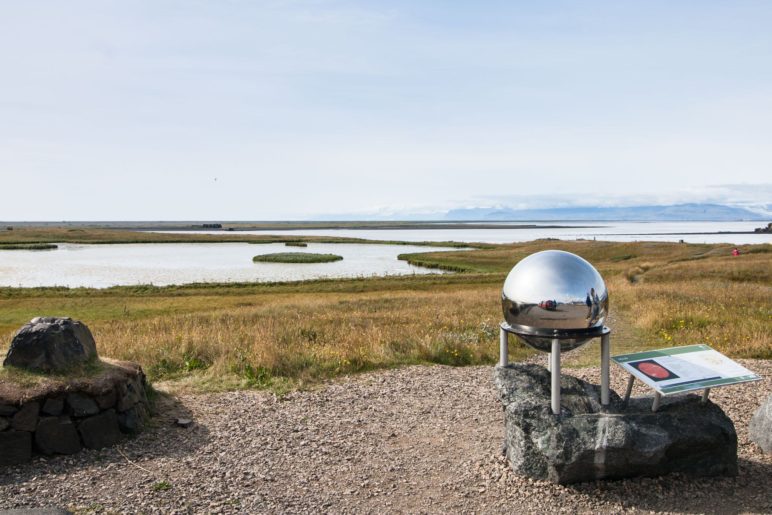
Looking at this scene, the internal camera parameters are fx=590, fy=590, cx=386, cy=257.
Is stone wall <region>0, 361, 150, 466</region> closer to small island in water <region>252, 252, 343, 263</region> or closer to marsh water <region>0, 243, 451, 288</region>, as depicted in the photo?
marsh water <region>0, 243, 451, 288</region>

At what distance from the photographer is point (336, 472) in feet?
25.8

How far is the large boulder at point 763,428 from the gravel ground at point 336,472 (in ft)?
0.46

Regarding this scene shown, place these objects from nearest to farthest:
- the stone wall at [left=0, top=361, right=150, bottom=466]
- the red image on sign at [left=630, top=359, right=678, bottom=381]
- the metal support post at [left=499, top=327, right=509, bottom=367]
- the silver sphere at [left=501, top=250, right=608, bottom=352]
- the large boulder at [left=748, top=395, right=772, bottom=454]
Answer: the red image on sign at [left=630, top=359, right=678, bottom=381], the silver sphere at [left=501, top=250, right=608, bottom=352], the stone wall at [left=0, top=361, right=150, bottom=466], the large boulder at [left=748, top=395, right=772, bottom=454], the metal support post at [left=499, top=327, right=509, bottom=367]

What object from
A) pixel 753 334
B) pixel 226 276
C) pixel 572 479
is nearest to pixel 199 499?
pixel 572 479

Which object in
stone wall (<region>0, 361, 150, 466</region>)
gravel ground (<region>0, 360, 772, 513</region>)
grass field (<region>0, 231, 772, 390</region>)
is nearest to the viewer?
gravel ground (<region>0, 360, 772, 513</region>)

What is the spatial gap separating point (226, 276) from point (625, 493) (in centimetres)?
5381

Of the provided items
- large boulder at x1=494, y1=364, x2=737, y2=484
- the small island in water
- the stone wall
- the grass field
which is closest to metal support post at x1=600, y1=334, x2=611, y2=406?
large boulder at x1=494, y1=364, x2=737, y2=484

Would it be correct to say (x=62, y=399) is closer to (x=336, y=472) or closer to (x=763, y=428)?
(x=336, y=472)

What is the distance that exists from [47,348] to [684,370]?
8.91m

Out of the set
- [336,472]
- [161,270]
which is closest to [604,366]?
[336,472]

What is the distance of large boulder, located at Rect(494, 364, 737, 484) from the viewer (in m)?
7.03

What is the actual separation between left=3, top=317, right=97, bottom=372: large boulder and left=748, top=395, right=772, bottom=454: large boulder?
10.1 metres

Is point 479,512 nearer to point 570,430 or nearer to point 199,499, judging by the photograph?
point 570,430

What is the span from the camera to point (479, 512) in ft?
22.4
